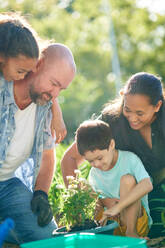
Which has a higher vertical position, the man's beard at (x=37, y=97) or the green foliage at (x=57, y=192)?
the man's beard at (x=37, y=97)

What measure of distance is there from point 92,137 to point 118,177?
0.36 meters

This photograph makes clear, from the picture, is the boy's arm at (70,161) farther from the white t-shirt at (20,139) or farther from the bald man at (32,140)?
the white t-shirt at (20,139)

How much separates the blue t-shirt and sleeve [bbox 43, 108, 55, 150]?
1.15 ft

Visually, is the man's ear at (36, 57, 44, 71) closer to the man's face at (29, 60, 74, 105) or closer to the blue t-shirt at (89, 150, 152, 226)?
the man's face at (29, 60, 74, 105)

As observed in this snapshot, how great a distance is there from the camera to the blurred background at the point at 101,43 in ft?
63.9

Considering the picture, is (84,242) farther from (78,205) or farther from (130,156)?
(130,156)

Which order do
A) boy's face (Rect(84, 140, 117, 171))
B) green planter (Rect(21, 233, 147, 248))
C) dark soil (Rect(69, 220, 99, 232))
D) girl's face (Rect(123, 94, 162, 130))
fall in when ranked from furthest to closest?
girl's face (Rect(123, 94, 162, 130)) < boy's face (Rect(84, 140, 117, 171)) < dark soil (Rect(69, 220, 99, 232)) < green planter (Rect(21, 233, 147, 248))

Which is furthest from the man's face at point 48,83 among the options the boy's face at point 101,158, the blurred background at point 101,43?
the blurred background at point 101,43

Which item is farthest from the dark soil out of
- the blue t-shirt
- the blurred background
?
the blurred background

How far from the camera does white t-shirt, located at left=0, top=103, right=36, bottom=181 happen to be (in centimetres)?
308

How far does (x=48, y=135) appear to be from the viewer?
3.16 metres

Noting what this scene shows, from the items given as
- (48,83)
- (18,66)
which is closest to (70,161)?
(48,83)

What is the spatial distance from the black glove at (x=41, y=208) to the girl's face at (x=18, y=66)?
76 centimetres

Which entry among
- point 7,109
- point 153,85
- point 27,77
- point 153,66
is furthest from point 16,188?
point 153,66
